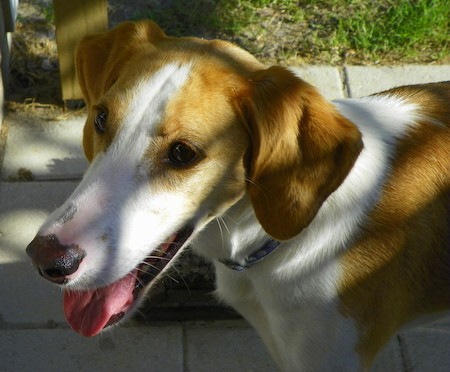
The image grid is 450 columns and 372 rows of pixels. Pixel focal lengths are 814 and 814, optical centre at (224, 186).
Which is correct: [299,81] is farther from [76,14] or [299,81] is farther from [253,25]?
[253,25]

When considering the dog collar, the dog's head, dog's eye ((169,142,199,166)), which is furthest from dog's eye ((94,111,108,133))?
the dog collar

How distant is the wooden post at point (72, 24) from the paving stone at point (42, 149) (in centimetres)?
25

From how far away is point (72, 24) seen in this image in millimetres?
4590

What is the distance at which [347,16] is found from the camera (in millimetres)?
5348

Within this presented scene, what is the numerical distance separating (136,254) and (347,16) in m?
3.33

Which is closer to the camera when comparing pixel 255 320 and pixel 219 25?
pixel 255 320

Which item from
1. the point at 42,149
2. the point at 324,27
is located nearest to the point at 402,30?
the point at 324,27

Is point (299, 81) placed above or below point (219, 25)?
above

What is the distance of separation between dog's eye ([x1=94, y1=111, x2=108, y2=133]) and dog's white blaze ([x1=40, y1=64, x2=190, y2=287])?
106 mm

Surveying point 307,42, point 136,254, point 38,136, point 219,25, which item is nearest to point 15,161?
point 38,136

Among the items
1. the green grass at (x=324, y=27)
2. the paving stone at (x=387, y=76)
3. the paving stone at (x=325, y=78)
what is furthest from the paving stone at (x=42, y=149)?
the paving stone at (x=387, y=76)

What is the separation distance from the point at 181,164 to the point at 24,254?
1.92 metres

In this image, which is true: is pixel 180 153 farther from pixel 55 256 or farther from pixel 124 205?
pixel 55 256

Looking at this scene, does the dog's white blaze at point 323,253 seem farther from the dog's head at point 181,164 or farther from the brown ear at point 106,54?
the brown ear at point 106,54
